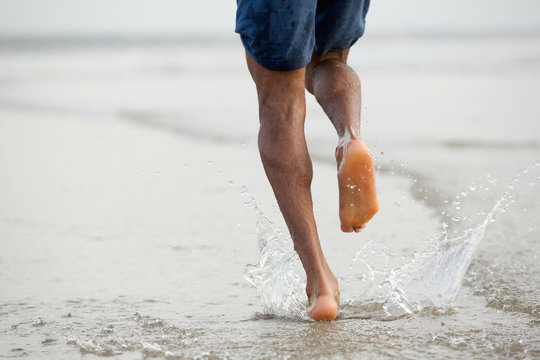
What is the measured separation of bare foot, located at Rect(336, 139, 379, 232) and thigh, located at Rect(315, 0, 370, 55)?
364 mm

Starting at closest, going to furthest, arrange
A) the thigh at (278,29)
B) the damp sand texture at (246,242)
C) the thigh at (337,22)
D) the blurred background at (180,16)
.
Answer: the damp sand texture at (246,242)
the thigh at (278,29)
the thigh at (337,22)
the blurred background at (180,16)

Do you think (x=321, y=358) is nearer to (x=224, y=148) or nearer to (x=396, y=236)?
(x=396, y=236)

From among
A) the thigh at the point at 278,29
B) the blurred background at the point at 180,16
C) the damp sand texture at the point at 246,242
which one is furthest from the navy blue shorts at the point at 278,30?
the blurred background at the point at 180,16

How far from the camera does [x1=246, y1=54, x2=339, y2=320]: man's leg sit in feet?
5.56

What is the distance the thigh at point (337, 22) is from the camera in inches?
73.5

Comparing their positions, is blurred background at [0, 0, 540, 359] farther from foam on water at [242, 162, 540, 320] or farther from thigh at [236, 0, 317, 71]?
thigh at [236, 0, 317, 71]

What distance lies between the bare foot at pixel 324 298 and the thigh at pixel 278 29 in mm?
496

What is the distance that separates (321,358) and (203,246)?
98 centimetres

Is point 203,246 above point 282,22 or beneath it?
beneath

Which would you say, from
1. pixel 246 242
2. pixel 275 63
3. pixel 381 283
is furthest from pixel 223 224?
pixel 275 63

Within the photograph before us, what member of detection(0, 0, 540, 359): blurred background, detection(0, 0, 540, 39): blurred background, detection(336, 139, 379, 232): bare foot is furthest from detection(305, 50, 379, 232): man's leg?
detection(0, 0, 540, 39): blurred background

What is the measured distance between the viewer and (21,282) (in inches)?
77.6

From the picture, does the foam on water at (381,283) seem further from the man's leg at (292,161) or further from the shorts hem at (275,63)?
the shorts hem at (275,63)

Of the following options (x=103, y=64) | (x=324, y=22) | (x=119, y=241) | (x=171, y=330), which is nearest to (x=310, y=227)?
(x=171, y=330)
